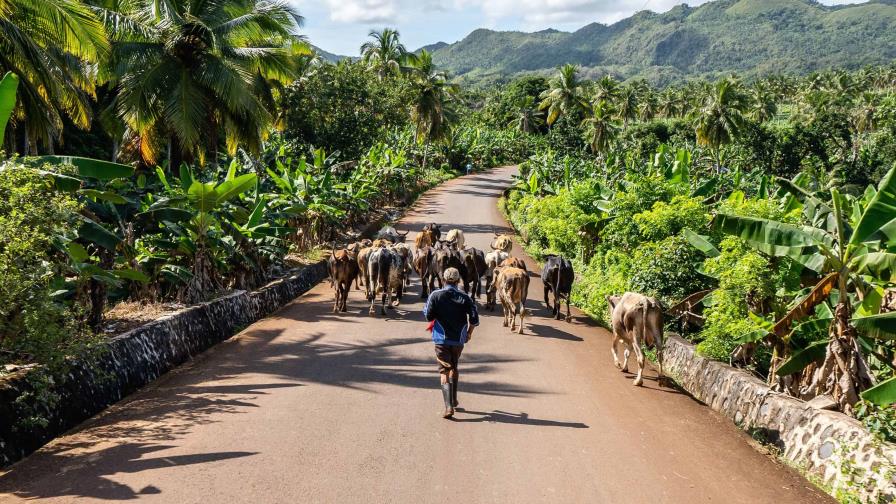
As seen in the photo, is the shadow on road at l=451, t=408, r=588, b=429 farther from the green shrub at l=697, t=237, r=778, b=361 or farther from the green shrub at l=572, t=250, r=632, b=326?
the green shrub at l=572, t=250, r=632, b=326

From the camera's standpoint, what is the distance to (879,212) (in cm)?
736

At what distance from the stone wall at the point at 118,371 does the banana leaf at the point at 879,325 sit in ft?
27.6

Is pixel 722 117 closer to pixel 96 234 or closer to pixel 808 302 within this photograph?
pixel 808 302

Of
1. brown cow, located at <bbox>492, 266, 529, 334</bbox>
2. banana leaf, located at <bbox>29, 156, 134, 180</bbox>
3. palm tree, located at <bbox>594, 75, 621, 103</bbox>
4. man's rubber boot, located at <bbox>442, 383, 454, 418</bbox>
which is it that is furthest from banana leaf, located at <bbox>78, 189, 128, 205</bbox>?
palm tree, located at <bbox>594, 75, 621, 103</bbox>

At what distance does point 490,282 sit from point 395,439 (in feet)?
27.3

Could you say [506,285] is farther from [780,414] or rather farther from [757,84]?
[757,84]

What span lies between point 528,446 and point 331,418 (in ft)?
7.51

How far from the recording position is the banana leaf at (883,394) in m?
6.09

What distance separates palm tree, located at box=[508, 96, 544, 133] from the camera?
83.4 m

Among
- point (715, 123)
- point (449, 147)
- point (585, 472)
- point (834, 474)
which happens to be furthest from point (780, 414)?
point (449, 147)

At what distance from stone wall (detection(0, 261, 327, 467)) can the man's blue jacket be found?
3835 millimetres

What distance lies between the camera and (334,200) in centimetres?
2083

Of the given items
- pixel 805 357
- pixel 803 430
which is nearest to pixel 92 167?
pixel 803 430

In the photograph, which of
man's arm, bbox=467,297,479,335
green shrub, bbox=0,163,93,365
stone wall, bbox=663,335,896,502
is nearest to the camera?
stone wall, bbox=663,335,896,502
